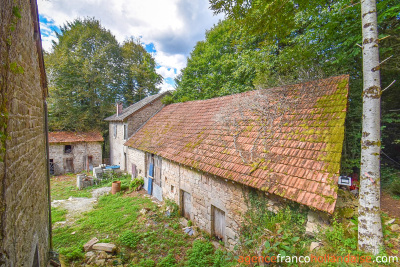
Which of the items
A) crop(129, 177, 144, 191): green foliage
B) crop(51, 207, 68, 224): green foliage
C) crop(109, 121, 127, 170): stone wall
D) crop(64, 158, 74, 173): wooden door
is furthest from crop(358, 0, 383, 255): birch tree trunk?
crop(64, 158, 74, 173): wooden door

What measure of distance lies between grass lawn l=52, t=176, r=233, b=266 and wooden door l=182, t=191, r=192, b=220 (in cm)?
41

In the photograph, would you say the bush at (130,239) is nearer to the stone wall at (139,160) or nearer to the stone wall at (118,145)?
the stone wall at (139,160)

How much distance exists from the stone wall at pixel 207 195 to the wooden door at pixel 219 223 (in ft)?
0.60

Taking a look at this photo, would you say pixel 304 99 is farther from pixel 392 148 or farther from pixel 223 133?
pixel 392 148

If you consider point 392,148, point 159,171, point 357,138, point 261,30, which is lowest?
point 159,171

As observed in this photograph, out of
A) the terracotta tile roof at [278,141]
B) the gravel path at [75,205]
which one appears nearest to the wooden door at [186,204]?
the terracotta tile roof at [278,141]

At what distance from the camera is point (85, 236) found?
23.7ft

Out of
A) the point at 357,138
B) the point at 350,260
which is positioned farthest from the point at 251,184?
the point at 357,138

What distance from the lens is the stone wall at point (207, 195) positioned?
5.71 meters

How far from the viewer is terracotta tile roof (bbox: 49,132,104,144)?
1758 cm

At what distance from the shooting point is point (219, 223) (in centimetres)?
663

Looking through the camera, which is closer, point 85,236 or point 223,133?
point 85,236

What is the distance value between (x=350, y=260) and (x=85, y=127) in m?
23.3

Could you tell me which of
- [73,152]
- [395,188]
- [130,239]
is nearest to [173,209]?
[130,239]
